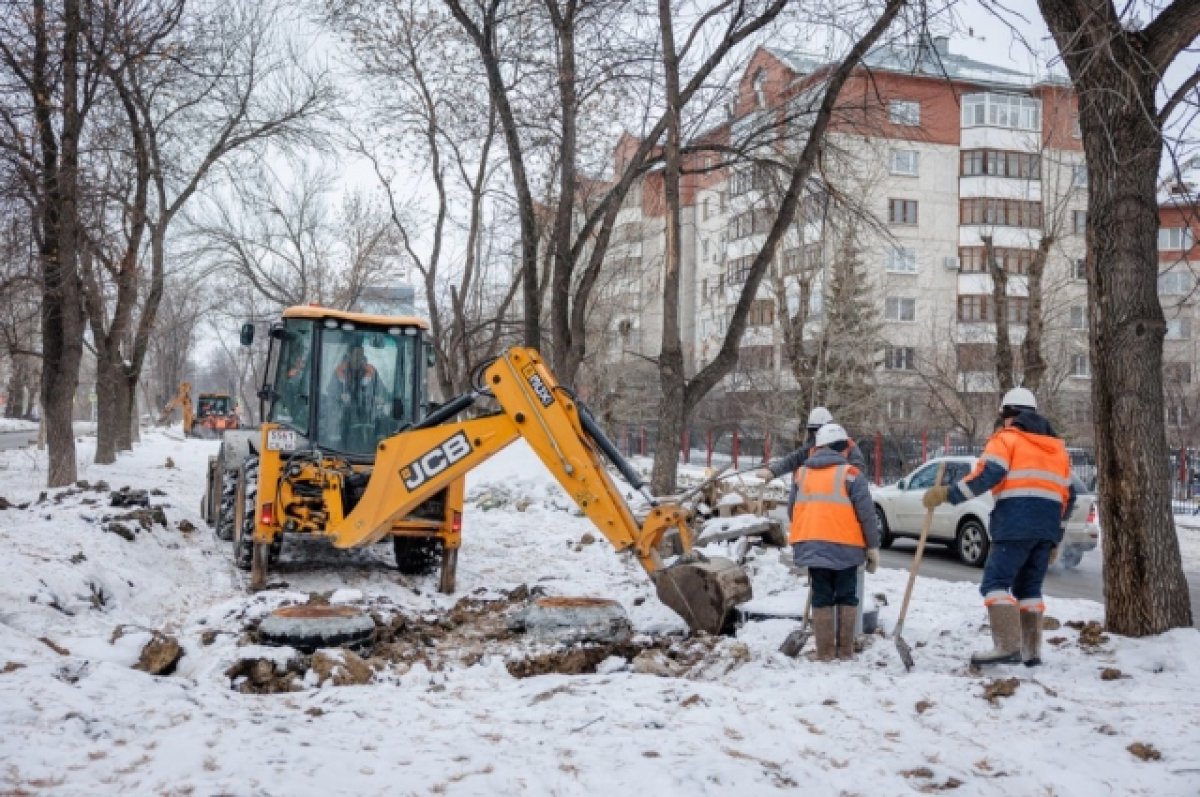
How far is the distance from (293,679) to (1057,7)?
6697 millimetres

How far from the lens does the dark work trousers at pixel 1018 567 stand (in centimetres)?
629

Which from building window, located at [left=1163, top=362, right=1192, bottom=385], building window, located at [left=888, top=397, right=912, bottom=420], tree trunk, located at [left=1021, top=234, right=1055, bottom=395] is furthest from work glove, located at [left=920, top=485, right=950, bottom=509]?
building window, located at [left=888, top=397, right=912, bottom=420]

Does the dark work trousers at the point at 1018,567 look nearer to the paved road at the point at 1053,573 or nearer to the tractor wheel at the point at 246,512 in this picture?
the paved road at the point at 1053,573

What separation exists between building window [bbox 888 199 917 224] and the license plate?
33768mm

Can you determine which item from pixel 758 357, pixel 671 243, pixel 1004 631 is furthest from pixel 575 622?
pixel 758 357

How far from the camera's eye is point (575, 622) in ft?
24.1

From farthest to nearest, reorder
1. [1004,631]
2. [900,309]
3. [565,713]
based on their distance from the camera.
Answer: [900,309] < [1004,631] < [565,713]

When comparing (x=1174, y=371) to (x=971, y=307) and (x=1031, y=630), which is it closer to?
(x=971, y=307)

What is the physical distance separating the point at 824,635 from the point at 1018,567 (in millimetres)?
1334

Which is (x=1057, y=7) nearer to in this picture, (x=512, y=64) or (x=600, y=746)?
(x=600, y=746)

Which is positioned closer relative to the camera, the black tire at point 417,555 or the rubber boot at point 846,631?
the rubber boot at point 846,631

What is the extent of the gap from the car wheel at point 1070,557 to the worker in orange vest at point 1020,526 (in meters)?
7.39

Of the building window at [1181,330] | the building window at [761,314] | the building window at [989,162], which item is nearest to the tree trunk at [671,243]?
the building window at [761,314]

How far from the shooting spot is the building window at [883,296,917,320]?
125 feet
